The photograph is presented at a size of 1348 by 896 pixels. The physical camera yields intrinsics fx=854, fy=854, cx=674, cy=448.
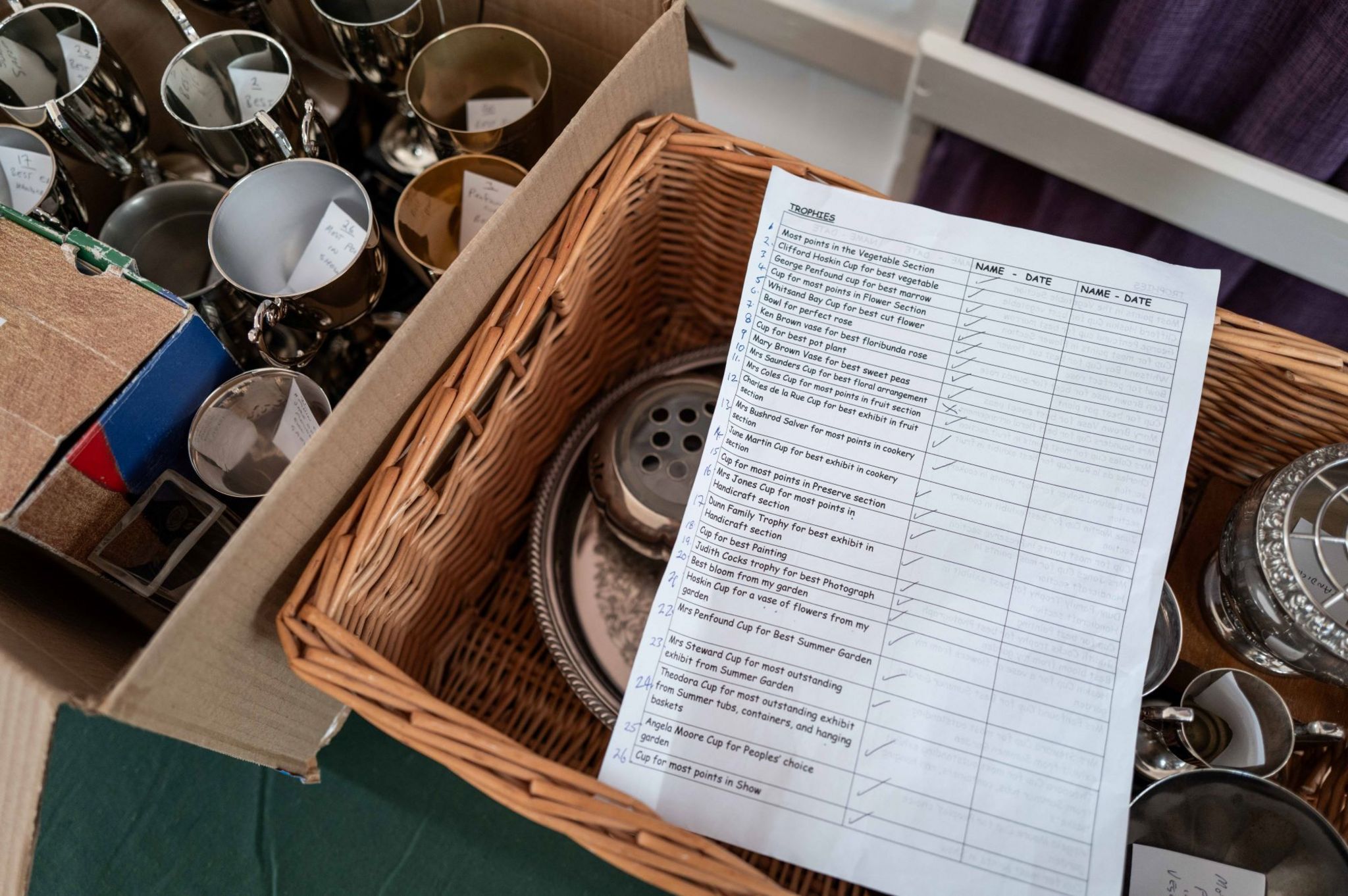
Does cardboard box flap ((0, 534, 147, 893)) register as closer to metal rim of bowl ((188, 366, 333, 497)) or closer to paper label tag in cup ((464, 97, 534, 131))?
metal rim of bowl ((188, 366, 333, 497))

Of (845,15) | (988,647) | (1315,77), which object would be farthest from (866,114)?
(988,647)

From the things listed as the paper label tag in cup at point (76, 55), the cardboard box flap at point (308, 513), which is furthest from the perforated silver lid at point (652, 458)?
the paper label tag in cup at point (76, 55)

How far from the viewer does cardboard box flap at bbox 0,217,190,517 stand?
0.47m

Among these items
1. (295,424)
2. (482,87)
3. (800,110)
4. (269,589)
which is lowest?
(269,589)

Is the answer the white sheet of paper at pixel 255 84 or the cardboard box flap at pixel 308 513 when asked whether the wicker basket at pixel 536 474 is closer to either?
the cardboard box flap at pixel 308 513

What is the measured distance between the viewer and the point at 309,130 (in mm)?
648

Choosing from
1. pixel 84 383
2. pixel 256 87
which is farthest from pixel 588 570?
pixel 256 87

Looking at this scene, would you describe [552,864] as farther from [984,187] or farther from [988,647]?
[984,187]

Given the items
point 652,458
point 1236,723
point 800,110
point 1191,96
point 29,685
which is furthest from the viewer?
point 800,110

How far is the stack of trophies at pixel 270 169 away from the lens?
604mm

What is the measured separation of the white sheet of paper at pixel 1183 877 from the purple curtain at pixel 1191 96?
0.60 metres

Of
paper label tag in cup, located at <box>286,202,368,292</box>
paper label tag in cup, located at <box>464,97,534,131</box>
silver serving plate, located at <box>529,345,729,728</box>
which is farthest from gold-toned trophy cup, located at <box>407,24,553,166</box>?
silver serving plate, located at <box>529,345,729,728</box>

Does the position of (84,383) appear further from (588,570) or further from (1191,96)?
(1191,96)

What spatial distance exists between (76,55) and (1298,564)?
0.91 meters
